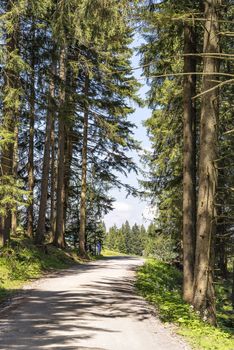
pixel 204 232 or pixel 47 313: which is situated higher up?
pixel 204 232

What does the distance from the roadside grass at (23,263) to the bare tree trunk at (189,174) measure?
5.04 metres

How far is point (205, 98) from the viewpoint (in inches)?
422

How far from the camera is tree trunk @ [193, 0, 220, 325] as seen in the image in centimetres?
1037

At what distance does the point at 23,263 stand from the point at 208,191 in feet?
26.3

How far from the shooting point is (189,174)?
13078mm

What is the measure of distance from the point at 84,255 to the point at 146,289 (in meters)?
11.3

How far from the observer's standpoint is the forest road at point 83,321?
693 cm

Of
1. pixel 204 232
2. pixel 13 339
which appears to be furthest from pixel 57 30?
pixel 13 339

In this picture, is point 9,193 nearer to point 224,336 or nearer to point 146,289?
point 146,289

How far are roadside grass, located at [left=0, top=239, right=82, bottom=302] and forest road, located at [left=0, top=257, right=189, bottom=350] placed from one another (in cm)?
74

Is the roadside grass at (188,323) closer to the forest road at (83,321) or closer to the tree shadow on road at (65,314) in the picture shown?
the forest road at (83,321)

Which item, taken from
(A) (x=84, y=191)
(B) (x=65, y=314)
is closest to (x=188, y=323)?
(B) (x=65, y=314)

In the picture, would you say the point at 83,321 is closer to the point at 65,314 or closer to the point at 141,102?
the point at 65,314

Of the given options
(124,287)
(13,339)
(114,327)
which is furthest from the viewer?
(124,287)
